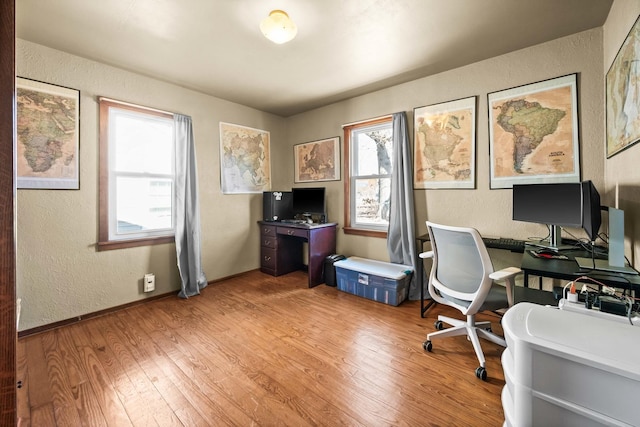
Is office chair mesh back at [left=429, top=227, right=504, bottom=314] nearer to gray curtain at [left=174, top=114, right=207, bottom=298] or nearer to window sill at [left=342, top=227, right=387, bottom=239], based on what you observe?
window sill at [left=342, top=227, right=387, bottom=239]

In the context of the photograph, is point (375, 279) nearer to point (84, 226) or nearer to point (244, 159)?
point (244, 159)

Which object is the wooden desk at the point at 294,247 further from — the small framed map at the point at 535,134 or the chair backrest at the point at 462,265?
the small framed map at the point at 535,134

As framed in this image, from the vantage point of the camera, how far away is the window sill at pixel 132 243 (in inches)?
105

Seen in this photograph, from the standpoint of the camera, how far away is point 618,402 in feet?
2.19

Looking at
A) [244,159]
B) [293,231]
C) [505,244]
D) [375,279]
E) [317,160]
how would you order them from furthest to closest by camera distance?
[317,160] → [244,159] → [293,231] → [375,279] → [505,244]

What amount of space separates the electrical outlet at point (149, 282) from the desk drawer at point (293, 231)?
5.30 ft

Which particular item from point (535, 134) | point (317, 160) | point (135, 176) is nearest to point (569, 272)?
point (535, 134)

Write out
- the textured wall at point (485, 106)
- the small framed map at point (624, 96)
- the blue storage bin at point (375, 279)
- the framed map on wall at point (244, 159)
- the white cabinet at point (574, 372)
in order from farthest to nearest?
A: the framed map on wall at point (244, 159)
the blue storage bin at point (375, 279)
the textured wall at point (485, 106)
the small framed map at point (624, 96)
the white cabinet at point (574, 372)

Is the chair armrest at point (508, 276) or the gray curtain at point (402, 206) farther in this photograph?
the gray curtain at point (402, 206)

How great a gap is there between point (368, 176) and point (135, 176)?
2805 mm

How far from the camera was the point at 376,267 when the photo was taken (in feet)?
10.3

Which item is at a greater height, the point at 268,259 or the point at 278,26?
the point at 278,26

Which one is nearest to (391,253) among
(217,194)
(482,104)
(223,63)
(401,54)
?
(482,104)

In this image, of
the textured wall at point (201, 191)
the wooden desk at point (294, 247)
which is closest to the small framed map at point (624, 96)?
the textured wall at point (201, 191)
